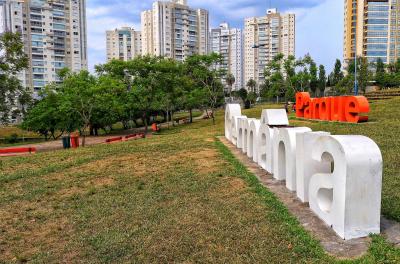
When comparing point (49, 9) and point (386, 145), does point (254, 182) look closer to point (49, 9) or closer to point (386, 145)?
point (386, 145)

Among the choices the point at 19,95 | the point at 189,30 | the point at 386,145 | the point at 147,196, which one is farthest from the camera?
the point at 189,30

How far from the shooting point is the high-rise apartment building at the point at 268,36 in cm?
9538

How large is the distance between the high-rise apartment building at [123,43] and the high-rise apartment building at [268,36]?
3212 centimetres

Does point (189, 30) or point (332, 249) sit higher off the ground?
point (189, 30)

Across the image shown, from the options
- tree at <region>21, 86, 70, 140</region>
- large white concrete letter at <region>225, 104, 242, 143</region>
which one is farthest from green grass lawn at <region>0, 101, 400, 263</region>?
tree at <region>21, 86, 70, 140</region>

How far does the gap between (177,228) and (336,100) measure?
1706cm

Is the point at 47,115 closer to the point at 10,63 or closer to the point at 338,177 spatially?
the point at 10,63

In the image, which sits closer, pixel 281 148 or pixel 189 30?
pixel 281 148

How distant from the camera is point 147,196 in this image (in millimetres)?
7680

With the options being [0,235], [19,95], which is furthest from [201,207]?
[19,95]

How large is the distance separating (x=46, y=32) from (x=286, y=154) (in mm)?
80854

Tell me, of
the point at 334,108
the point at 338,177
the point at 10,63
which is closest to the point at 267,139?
the point at 338,177

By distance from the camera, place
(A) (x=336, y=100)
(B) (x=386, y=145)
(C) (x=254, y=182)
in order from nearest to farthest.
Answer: (C) (x=254, y=182) → (B) (x=386, y=145) → (A) (x=336, y=100)

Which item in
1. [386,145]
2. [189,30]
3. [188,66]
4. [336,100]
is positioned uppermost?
[189,30]
